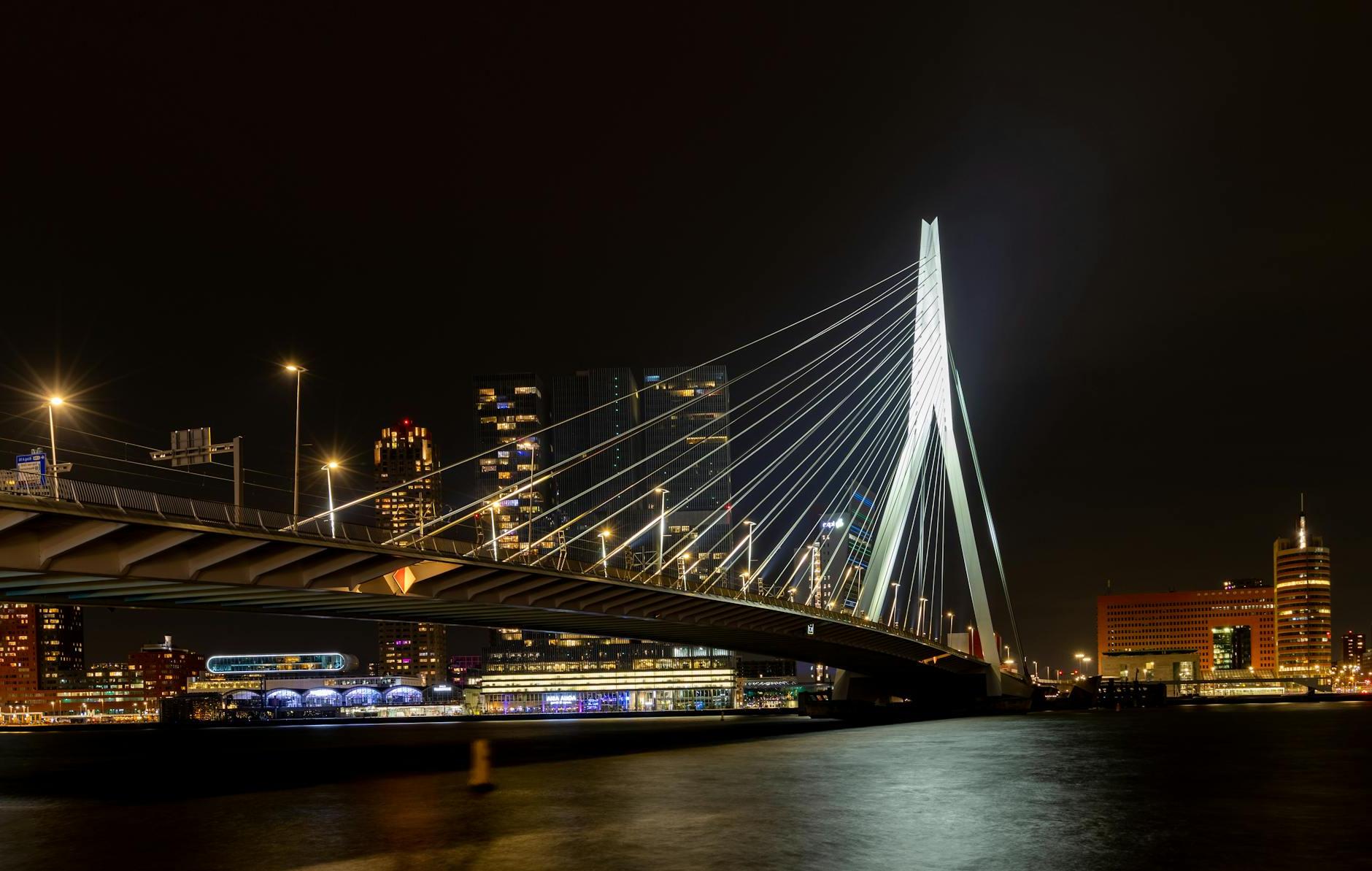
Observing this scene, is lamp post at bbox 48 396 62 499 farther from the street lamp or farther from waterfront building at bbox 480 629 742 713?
waterfront building at bbox 480 629 742 713

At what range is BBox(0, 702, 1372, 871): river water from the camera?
21812 millimetres

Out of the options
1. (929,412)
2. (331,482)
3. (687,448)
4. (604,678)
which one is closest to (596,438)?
(687,448)

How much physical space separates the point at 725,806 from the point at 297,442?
50.4ft

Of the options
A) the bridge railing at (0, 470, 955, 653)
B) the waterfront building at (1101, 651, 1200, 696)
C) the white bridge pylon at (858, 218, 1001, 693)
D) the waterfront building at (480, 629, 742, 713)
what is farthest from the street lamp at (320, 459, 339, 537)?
the waterfront building at (1101, 651, 1200, 696)

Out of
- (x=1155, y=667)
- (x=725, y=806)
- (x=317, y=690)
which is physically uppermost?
(x=725, y=806)

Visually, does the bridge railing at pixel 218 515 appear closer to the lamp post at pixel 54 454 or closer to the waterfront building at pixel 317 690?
the lamp post at pixel 54 454

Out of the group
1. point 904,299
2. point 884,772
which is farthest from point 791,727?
point 884,772

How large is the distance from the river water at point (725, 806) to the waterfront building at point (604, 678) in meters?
74.7

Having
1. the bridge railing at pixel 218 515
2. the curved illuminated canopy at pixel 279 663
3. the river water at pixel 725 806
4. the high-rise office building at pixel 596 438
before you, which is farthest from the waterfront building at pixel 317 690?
the bridge railing at pixel 218 515

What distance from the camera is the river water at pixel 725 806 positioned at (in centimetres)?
2181

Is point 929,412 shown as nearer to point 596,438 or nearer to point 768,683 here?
point 768,683

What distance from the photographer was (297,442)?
111ft

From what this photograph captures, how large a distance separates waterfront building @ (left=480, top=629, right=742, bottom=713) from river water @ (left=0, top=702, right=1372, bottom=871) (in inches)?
2942

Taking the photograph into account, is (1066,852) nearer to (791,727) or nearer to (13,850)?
(13,850)
